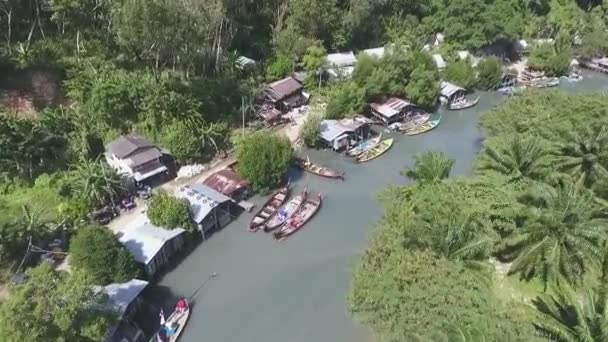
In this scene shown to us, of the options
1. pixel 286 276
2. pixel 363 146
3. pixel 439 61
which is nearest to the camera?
pixel 286 276

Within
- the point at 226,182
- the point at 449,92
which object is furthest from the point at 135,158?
the point at 449,92

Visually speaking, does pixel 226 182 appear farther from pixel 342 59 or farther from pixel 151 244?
pixel 342 59

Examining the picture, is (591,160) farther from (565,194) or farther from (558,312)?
(558,312)

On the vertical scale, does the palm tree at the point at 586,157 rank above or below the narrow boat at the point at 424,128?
above

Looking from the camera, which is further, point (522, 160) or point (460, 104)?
point (460, 104)

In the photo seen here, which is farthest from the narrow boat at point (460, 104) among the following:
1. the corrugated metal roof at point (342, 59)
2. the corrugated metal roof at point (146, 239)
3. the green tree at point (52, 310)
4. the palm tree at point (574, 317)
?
the green tree at point (52, 310)

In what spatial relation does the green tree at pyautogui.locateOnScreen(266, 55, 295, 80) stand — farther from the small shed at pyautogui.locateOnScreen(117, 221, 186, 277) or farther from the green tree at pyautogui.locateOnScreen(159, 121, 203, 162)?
the small shed at pyautogui.locateOnScreen(117, 221, 186, 277)

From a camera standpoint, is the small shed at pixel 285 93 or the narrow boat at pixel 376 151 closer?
the narrow boat at pixel 376 151

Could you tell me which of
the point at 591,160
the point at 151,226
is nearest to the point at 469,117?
the point at 591,160

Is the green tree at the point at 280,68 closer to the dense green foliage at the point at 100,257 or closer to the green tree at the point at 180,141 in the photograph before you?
the green tree at the point at 180,141
